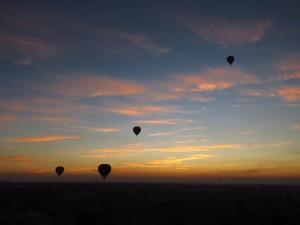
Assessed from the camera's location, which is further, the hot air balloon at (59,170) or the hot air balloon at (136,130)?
the hot air balloon at (59,170)

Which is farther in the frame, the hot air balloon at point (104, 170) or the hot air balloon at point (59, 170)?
the hot air balloon at point (59, 170)

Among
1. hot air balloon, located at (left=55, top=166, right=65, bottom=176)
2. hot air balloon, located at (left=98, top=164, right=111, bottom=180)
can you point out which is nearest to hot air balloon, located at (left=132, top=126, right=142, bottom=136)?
hot air balloon, located at (left=98, top=164, right=111, bottom=180)

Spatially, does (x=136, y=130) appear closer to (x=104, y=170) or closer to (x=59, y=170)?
(x=104, y=170)

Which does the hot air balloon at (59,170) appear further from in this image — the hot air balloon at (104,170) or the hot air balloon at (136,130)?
the hot air balloon at (136,130)

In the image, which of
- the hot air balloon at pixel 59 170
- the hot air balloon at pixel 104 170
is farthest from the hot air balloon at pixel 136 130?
the hot air balloon at pixel 59 170

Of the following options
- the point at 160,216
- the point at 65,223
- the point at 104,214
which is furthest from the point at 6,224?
the point at 160,216

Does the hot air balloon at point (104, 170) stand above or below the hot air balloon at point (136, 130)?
below

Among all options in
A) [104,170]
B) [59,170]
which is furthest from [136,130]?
[59,170]

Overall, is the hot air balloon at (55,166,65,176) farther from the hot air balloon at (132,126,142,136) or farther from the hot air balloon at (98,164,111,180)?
the hot air balloon at (132,126,142,136)

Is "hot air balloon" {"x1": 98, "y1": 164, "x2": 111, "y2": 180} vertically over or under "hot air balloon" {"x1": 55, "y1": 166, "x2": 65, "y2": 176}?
under
